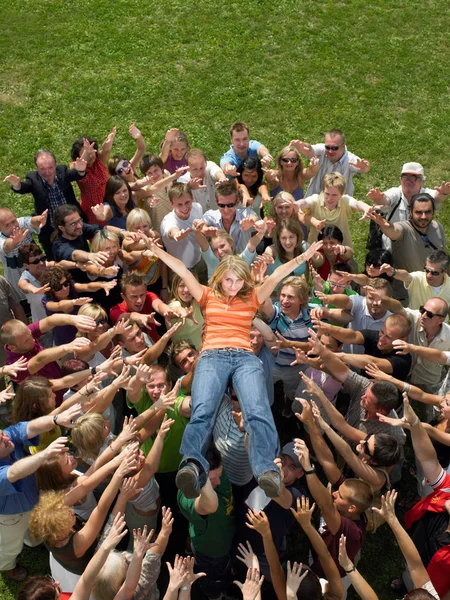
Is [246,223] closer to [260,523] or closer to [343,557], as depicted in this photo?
[260,523]

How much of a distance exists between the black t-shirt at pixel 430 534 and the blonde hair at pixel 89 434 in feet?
10.6

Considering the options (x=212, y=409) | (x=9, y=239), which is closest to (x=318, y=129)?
(x=9, y=239)

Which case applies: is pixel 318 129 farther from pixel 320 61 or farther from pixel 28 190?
pixel 28 190

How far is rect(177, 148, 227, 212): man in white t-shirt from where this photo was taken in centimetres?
1009

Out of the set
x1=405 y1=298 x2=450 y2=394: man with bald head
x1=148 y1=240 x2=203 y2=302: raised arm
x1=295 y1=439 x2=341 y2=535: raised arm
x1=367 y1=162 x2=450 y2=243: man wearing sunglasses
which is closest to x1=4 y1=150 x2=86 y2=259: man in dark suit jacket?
x1=148 y1=240 x2=203 y2=302: raised arm

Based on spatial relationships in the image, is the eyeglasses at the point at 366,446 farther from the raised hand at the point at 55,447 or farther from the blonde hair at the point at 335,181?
the blonde hair at the point at 335,181

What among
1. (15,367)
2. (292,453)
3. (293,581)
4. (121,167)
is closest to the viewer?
(293,581)

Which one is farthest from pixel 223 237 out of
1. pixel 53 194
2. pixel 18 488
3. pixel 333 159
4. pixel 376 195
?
pixel 18 488

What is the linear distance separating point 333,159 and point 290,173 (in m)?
0.72

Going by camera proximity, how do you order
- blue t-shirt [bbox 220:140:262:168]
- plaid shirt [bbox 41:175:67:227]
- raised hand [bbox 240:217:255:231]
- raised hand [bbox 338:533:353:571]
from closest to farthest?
raised hand [bbox 338:533:353:571]
raised hand [bbox 240:217:255:231]
plaid shirt [bbox 41:175:67:227]
blue t-shirt [bbox 220:140:262:168]

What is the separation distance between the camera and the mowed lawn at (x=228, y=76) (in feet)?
44.0

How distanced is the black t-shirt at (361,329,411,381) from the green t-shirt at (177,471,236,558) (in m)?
2.54

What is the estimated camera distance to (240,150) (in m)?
10.7

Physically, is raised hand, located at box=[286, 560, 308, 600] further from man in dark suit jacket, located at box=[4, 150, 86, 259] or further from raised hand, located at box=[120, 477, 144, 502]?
man in dark suit jacket, located at box=[4, 150, 86, 259]
